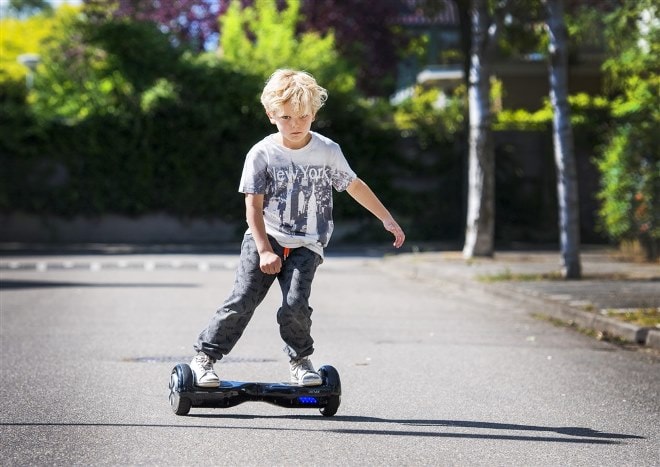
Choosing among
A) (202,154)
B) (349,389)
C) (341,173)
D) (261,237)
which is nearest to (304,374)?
(261,237)

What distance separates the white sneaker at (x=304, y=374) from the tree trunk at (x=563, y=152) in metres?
9.89

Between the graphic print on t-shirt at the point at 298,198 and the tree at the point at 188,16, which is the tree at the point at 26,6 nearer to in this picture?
the tree at the point at 188,16

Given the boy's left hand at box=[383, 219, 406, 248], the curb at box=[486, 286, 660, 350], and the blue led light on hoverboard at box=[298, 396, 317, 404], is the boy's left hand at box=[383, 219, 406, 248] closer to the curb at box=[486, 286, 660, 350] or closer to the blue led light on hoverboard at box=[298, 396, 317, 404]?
the blue led light on hoverboard at box=[298, 396, 317, 404]

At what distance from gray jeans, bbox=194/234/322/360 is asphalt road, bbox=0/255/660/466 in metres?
0.40

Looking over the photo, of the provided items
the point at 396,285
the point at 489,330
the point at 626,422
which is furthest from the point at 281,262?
the point at 396,285

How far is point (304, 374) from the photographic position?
7094mm

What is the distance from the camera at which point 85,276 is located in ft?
62.7

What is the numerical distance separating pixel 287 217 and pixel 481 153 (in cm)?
1523

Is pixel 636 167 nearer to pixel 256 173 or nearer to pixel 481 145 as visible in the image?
pixel 481 145

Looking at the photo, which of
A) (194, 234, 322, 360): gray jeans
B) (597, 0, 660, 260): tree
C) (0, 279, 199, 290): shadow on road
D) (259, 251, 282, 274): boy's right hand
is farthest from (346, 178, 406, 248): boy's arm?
(597, 0, 660, 260): tree

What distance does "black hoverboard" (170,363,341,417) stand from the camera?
6.93 meters

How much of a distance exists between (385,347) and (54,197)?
19.5 m

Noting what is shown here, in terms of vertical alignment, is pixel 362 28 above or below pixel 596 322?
A: above

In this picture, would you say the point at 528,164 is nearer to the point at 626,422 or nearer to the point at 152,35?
the point at 152,35
